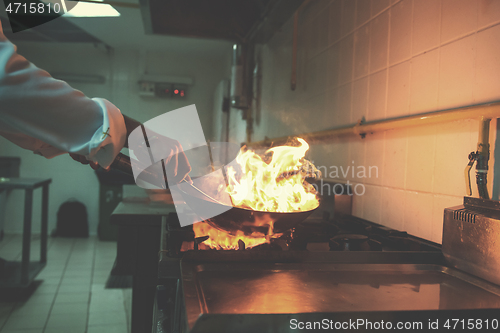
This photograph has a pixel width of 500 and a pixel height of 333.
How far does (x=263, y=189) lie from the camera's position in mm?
1160

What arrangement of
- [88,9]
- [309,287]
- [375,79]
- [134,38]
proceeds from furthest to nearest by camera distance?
[134,38] < [88,9] < [375,79] < [309,287]

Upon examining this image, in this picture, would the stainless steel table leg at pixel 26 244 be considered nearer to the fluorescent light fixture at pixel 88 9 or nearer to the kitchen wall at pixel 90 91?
the fluorescent light fixture at pixel 88 9

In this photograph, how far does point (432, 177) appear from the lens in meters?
1.13

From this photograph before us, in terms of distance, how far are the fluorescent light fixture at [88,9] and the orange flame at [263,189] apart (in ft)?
9.35

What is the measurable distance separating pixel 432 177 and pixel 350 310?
0.72m

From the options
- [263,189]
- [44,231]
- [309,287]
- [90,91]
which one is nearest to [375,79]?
[263,189]

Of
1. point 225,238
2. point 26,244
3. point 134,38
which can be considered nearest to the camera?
point 225,238

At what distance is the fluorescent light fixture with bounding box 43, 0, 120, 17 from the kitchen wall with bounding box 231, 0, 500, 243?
2268 mm

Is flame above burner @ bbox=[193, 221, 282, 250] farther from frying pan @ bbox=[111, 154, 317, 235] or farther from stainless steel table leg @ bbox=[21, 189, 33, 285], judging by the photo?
stainless steel table leg @ bbox=[21, 189, 33, 285]

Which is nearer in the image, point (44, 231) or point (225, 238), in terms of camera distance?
point (225, 238)

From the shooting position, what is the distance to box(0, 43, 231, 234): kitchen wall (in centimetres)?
494

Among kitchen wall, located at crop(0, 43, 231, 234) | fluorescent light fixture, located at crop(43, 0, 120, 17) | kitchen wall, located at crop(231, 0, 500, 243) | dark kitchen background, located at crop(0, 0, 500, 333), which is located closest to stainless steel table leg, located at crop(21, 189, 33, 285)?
dark kitchen background, located at crop(0, 0, 500, 333)

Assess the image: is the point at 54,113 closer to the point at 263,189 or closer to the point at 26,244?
the point at 263,189

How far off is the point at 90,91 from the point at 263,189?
4.64m
